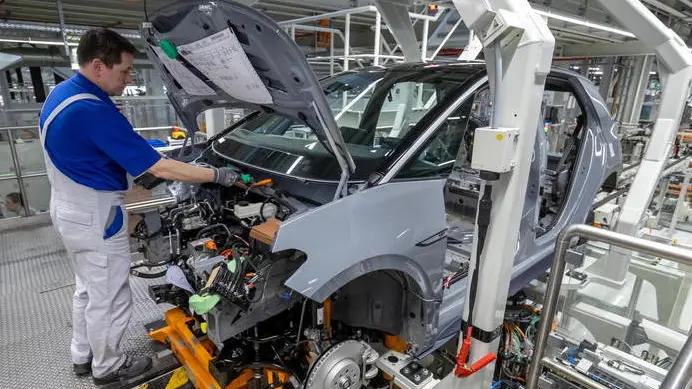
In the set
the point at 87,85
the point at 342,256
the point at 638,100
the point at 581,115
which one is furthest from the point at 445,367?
A: the point at 638,100

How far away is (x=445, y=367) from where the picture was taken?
225 centimetres

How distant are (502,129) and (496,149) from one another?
78 millimetres

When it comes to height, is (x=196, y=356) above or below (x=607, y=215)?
below

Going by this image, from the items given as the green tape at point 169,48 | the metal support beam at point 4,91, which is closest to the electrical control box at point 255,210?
the green tape at point 169,48

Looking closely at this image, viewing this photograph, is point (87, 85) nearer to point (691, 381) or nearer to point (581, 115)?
point (691, 381)

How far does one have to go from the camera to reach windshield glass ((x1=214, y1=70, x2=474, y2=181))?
206 centimetres

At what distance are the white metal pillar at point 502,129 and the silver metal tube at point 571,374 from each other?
0.76ft

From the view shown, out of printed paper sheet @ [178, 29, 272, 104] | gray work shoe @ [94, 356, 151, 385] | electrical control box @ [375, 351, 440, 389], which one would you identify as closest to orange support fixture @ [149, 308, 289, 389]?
gray work shoe @ [94, 356, 151, 385]

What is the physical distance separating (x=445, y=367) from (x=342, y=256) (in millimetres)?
1142

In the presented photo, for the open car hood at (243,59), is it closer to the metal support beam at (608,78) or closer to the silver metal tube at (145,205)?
the silver metal tube at (145,205)

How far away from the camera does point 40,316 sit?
9.80 feet

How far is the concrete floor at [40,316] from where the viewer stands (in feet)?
7.98

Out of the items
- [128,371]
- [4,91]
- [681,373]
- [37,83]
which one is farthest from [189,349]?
[37,83]

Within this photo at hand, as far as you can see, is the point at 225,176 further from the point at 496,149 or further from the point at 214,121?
the point at 214,121
